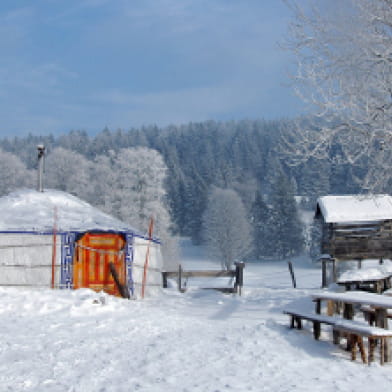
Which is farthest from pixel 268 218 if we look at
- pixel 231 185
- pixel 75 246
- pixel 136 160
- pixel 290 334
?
pixel 290 334

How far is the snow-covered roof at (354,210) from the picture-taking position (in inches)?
750

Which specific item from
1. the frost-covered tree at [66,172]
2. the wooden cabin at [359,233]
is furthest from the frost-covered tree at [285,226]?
the wooden cabin at [359,233]

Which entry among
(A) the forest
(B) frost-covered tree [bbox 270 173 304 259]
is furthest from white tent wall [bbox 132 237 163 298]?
(B) frost-covered tree [bbox 270 173 304 259]

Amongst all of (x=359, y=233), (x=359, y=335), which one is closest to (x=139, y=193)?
(x=359, y=233)

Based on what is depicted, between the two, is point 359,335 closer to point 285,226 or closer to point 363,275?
point 363,275

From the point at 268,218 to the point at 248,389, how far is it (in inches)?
2065

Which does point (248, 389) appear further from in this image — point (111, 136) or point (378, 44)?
point (111, 136)

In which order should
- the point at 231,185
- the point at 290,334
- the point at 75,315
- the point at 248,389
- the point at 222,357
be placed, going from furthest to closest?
the point at 231,185
the point at 75,315
the point at 290,334
the point at 222,357
the point at 248,389

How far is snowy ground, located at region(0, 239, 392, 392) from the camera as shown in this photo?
575 centimetres

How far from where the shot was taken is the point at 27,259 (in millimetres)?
13602

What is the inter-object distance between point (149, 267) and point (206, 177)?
60.6m

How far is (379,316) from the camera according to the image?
24.7 feet

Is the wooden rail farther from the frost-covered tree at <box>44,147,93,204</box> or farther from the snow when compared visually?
the frost-covered tree at <box>44,147,93,204</box>

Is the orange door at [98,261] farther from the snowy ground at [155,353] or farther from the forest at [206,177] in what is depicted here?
the forest at [206,177]
